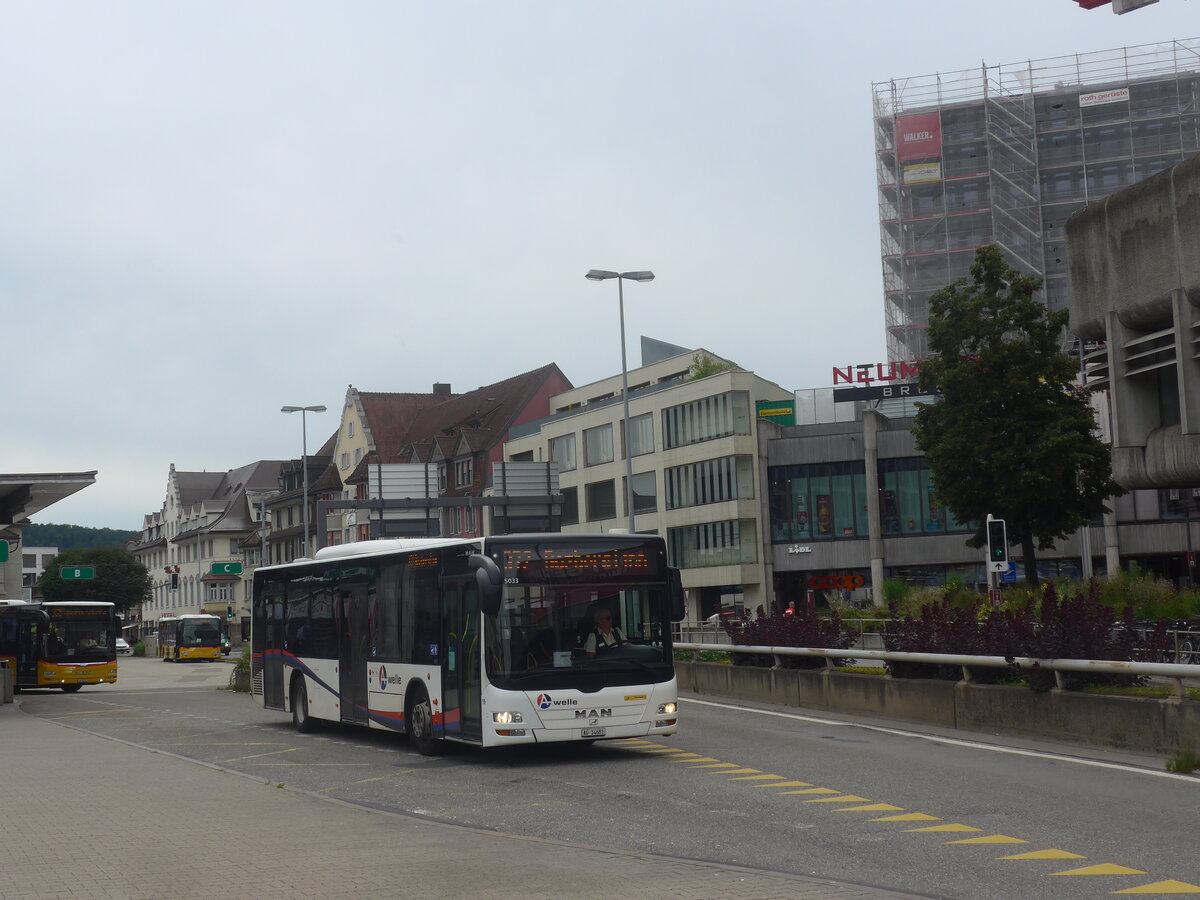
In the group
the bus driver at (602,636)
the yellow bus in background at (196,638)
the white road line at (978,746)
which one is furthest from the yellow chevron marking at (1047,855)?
the yellow bus in background at (196,638)

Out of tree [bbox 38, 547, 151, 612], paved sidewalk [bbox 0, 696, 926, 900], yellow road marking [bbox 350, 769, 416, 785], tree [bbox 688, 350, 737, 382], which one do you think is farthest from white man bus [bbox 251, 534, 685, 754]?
tree [bbox 38, 547, 151, 612]

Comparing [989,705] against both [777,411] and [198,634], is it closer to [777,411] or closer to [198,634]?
[777,411]

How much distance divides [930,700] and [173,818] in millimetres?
A: 10774

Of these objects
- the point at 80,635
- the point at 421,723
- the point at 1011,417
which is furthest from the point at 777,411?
the point at 421,723

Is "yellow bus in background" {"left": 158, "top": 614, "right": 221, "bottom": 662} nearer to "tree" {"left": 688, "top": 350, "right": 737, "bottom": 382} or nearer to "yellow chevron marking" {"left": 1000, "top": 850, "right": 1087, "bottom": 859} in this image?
"tree" {"left": 688, "top": 350, "right": 737, "bottom": 382}

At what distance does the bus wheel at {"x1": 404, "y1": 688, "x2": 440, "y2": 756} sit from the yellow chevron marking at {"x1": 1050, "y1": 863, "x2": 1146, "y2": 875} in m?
10.0

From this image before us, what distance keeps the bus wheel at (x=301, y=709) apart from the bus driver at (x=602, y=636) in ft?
25.2

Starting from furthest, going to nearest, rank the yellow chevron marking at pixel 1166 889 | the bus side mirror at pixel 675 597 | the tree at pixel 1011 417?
the tree at pixel 1011 417
the bus side mirror at pixel 675 597
the yellow chevron marking at pixel 1166 889

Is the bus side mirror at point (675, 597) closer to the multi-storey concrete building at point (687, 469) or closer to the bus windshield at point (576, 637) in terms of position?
the bus windshield at point (576, 637)

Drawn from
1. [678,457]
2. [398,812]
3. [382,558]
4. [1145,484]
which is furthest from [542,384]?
[398,812]

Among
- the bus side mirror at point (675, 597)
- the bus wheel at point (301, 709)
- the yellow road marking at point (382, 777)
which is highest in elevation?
the bus side mirror at point (675, 597)

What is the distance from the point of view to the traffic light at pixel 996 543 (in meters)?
25.0

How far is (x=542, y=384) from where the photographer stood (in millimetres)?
95312

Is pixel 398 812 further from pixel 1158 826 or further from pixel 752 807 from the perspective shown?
pixel 1158 826
